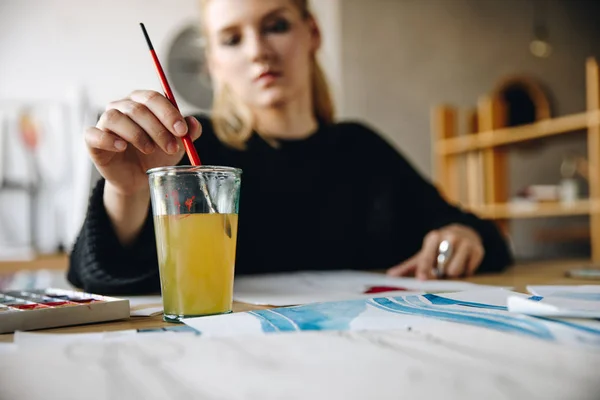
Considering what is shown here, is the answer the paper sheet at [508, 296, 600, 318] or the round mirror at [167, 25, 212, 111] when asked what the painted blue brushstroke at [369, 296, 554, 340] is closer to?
the paper sheet at [508, 296, 600, 318]

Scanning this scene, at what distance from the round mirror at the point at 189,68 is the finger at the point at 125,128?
2869 mm

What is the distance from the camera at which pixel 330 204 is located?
1.58 metres

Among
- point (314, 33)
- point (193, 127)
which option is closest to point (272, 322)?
point (193, 127)

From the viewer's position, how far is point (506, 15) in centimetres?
439

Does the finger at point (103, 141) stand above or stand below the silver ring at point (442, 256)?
above

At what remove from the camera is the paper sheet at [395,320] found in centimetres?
44

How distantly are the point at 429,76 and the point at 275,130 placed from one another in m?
2.82

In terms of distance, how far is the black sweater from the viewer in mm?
1431

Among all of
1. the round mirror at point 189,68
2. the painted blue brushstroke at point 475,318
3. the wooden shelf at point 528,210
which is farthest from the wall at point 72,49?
the painted blue brushstroke at point 475,318

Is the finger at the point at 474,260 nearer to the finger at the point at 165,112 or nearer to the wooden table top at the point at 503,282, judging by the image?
the wooden table top at the point at 503,282

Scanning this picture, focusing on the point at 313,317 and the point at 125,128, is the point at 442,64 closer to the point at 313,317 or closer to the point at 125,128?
the point at 125,128

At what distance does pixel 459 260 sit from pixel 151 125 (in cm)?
59

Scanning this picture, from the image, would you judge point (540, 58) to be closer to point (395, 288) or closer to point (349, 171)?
point (349, 171)

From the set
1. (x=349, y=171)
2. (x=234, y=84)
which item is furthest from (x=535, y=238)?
(x=234, y=84)
